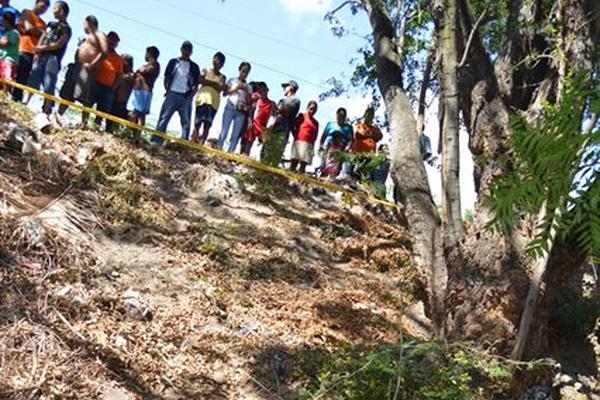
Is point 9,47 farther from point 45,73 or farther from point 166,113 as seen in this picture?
point 166,113

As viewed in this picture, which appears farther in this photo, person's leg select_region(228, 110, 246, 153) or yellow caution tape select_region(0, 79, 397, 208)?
person's leg select_region(228, 110, 246, 153)

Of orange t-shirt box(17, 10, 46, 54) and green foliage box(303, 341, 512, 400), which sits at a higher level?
orange t-shirt box(17, 10, 46, 54)

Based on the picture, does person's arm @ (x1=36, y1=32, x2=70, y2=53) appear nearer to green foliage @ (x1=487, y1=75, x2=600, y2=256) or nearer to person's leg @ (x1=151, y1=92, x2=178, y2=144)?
person's leg @ (x1=151, y1=92, x2=178, y2=144)

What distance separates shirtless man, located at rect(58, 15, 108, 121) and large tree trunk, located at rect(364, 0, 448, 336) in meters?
4.04

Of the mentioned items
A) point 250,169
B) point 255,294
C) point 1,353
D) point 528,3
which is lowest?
point 1,353

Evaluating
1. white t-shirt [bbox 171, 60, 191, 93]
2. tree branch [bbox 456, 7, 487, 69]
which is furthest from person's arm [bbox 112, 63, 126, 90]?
tree branch [bbox 456, 7, 487, 69]

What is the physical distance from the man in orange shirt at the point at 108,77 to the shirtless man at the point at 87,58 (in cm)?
8

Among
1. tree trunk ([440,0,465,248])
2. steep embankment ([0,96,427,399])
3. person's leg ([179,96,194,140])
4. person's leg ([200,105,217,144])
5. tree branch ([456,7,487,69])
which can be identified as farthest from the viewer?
person's leg ([200,105,217,144])

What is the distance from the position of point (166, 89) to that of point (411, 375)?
6162mm

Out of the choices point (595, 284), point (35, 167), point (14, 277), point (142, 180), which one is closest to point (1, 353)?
point (14, 277)

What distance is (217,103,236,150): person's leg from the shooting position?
32.1 feet

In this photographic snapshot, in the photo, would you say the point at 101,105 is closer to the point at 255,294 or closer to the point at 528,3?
the point at 255,294

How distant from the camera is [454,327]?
203 inches

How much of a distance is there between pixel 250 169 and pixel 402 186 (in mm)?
3779
